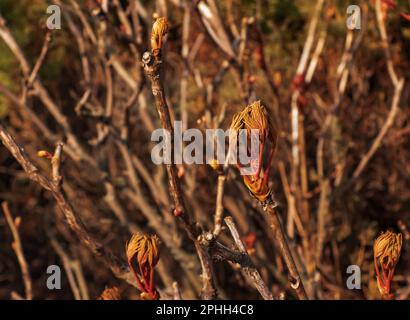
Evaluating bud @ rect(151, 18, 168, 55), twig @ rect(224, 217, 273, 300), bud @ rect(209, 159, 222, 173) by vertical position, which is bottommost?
twig @ rect(224, 217, 273, 300)

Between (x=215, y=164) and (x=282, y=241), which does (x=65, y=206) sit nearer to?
(x=215, y=164)

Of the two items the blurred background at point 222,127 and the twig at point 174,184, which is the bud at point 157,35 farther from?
the blurred background at point 222,127

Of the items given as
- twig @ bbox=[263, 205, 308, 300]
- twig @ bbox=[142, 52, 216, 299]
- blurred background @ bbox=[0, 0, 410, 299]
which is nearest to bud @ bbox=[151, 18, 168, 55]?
twig @ bbox=[142, 52, 216, 299]

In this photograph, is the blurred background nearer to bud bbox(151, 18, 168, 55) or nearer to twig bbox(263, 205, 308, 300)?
twig bbox(263, 205, 308, 300)

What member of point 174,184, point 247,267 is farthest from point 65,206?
point 247,267

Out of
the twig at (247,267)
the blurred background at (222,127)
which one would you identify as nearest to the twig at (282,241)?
the twig at (247,267)

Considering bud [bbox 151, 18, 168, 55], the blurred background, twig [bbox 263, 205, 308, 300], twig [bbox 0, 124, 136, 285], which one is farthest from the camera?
the blurred background

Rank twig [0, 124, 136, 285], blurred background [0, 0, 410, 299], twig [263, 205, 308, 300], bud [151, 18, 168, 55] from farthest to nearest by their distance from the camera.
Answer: blurred background [0, 0, 410, 299]
twig [0, 124, 136, 285]
twig [263, 205, 308, 300]
bud [151, 18, 168, 55]
